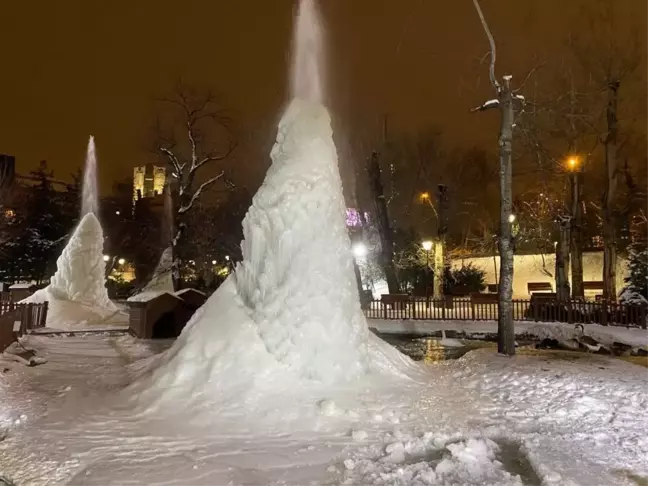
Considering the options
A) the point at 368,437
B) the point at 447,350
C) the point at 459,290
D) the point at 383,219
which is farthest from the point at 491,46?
the point at 459,290

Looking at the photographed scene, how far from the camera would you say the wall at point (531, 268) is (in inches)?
1677

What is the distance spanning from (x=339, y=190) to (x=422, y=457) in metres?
5.54

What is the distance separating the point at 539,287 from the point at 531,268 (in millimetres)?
3916

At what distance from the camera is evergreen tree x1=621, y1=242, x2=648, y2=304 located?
23103mm

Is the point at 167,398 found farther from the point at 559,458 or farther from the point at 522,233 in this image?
the point at 522,233

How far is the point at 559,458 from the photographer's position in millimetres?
6172

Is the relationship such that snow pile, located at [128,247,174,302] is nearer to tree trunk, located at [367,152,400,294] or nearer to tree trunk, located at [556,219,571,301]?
tree trunk, located at [367,152,400,294]

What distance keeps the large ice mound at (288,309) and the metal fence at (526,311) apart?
13907 millimetres

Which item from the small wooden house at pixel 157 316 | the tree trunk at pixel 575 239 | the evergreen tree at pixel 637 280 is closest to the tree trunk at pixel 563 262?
the tree trunk at pixel 575 239

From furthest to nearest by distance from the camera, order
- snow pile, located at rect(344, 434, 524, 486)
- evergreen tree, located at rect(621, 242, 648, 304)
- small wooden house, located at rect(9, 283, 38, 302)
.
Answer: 1. small wooden house, located at rect(9, 283, 38, 302)
2. evergreen tree, located at rect(621, 242, 648, 304)
3. snow pile, located at rect(344, 434, 524, 486)

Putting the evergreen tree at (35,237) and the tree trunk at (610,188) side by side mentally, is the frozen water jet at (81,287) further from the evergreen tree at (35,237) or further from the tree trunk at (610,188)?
the tree trunk at (610,188)

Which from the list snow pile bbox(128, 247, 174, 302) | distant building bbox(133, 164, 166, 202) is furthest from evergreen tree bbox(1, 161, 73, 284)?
distant building bbox(133, 164, 166, 202)

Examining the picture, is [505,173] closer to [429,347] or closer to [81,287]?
[429,347]

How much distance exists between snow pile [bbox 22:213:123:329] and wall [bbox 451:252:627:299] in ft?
94.0
